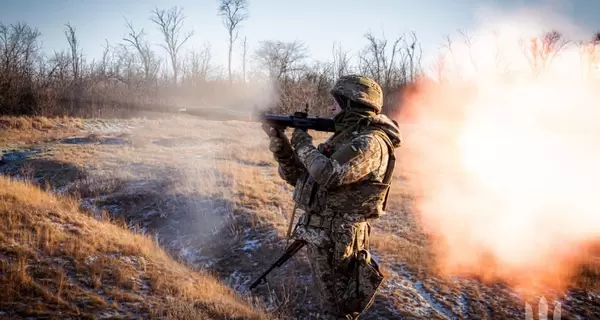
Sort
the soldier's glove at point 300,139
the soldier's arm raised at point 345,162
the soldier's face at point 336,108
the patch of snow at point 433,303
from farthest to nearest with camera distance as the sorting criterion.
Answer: the patch of snow at point 433,303 → the soldier's face at point 336,108 → the soldier's glove at point 300,139 → the soldier's arm raised at point 345,162

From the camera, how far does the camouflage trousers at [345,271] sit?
2975 mm

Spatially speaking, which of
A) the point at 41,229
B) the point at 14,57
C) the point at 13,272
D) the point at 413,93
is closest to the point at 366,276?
the point at 13,272

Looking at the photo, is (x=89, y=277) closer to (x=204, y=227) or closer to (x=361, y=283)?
(x=361, y=283)

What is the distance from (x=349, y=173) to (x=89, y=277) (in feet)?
10.8

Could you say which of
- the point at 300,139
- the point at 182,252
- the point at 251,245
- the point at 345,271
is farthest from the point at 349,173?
the point at 182,252

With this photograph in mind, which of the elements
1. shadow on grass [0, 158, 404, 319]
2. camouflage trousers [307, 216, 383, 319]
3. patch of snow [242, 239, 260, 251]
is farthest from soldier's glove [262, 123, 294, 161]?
patch of snow [242, 239, 260, 251]

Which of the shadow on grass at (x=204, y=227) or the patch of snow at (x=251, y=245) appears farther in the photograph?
the patch of snow at (x=251, y=245)

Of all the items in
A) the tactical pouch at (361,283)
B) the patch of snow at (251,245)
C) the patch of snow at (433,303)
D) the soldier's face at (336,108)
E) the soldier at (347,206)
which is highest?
the soldier's face at (336,108)

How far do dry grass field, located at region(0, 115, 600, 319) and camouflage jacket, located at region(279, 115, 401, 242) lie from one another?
171cm

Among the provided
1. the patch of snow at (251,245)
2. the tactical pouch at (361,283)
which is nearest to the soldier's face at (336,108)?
the tactical pouch at (361,283)

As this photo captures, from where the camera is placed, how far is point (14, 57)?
22.8 metres

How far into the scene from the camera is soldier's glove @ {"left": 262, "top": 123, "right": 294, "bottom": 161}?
3215 mm

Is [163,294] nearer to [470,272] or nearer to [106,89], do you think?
[470,272]

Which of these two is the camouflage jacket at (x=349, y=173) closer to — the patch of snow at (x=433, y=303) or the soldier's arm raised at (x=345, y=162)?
the soldier's arm raised at (x=345, y=162)
